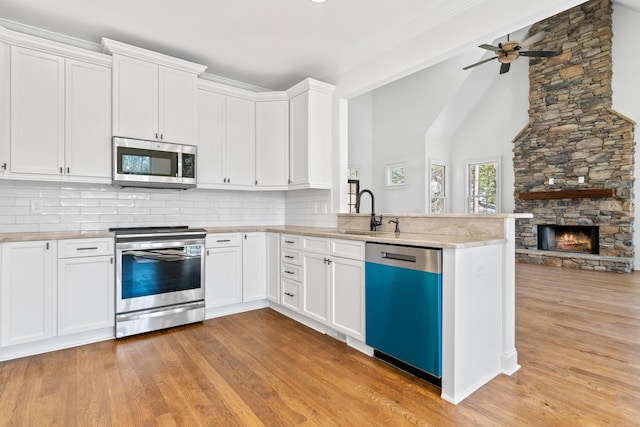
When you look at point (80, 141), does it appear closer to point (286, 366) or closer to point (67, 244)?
point (67, 244)

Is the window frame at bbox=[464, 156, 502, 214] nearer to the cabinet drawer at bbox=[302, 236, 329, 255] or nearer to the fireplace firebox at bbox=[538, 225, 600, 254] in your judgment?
the fireplace firebox at bbox=[538, 225, 600, 254]

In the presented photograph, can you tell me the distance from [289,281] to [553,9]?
3.00 metres

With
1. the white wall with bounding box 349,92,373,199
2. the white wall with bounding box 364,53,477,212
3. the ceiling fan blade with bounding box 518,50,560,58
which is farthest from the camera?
the white wall with bounding box 349,92,373,199

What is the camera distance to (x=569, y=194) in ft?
21.4

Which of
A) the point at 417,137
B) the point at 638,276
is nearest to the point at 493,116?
the point at 417,137

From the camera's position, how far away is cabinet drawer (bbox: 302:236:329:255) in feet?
9.75

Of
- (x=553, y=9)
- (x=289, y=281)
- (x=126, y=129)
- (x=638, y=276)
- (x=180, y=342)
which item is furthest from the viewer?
(x=638, y=276)

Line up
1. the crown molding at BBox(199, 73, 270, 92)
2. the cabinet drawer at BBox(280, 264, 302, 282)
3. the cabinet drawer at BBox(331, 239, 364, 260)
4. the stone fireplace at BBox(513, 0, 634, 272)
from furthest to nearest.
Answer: the stone fireplace at BBox(513, 0, 634, 272)
the crown molding at BBox(199, 73, 270, 92)
the cabinet drawer at BBox(280, 264, 302, 282)
the cabinet drawer at BBox(331, 239, 364, 260)

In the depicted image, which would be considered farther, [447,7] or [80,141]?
[80,141]

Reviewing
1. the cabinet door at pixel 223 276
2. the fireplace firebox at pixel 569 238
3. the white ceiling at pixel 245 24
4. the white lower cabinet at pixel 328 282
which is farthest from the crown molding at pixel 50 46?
the fireplace firebox at pixel 569 238

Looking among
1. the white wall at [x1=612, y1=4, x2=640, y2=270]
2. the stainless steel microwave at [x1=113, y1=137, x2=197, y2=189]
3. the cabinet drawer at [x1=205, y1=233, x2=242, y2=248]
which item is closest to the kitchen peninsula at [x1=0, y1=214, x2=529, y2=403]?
the stainless steel microwave at [x1=113, y1=137, x2=197, y2=189]

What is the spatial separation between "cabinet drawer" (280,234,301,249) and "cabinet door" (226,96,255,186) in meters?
0.93

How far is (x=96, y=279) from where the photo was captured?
9.26 ft

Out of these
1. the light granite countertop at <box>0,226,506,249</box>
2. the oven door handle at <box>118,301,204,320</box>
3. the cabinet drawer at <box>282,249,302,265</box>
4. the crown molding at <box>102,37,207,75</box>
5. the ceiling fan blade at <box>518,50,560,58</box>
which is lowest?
the oven door handle at <box>118,301,204,320</box>
